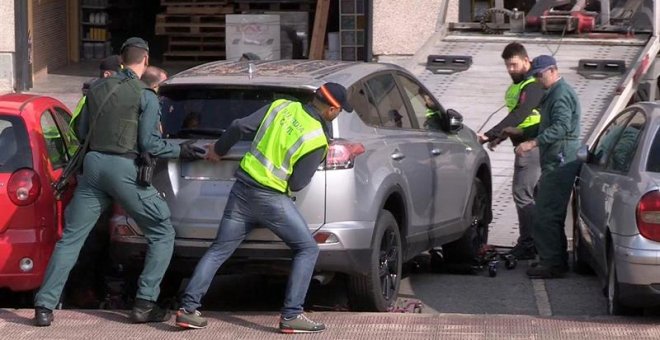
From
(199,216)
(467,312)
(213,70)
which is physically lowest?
(467,312)

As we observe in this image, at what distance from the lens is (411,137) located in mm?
8609

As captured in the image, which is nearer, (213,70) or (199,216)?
(199,216)

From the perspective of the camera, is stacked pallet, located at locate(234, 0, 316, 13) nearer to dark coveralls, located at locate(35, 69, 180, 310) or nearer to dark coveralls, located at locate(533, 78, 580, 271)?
dark coveralls, located at locate(533, 78, 580, 271)

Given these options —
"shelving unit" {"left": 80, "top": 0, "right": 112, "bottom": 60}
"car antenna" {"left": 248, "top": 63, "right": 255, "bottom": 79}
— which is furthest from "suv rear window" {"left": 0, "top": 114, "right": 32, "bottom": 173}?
"shelving unit" {"left": 80, "top": 0, "right": 112, "bottom": 60}

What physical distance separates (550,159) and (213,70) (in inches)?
116

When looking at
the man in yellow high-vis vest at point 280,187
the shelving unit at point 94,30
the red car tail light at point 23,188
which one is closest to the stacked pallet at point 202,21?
the shelving unit at point 94,30

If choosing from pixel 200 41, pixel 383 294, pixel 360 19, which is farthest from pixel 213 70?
pixel 200 41

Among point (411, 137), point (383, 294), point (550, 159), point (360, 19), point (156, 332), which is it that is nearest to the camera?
point (156, 332)

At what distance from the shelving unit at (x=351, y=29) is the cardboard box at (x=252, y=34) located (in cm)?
111

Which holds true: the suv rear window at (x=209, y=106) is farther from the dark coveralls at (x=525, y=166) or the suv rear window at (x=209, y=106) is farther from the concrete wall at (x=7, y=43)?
the concrete wall at (x=7, y=43)

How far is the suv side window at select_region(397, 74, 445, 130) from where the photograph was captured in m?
9.09

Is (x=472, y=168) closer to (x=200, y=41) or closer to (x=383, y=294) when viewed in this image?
(x=383, y=294)

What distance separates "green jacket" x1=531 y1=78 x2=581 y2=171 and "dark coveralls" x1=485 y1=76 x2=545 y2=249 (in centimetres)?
47

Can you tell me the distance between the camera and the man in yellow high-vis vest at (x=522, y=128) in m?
10.1
